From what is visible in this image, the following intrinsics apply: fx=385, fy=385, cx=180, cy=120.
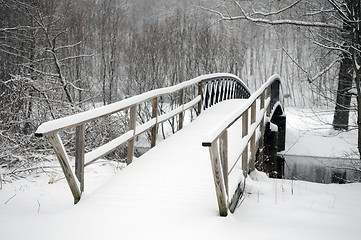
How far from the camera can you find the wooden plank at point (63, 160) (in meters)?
3.98

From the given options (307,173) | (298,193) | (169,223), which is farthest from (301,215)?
(307,173)

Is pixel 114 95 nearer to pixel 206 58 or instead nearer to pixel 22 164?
pixel 206 58

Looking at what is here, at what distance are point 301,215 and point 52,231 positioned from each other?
9.98 feet

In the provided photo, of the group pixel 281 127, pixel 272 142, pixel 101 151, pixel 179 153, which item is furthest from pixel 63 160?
pixel 281 127

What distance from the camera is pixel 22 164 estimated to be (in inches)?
324

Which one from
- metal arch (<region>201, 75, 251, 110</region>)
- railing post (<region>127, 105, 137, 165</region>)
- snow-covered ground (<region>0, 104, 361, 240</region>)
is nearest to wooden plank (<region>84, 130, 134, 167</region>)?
railing post (<region>127, 105, 137, 165</region>)

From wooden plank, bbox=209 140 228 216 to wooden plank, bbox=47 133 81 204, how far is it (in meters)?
1.58

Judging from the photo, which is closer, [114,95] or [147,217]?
[147,217]

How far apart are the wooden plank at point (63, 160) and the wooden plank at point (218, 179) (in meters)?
1.58

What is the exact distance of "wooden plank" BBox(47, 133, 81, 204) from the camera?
3.98 meters

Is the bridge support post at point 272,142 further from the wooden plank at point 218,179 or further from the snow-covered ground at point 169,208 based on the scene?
the wooden plank at point 218,179

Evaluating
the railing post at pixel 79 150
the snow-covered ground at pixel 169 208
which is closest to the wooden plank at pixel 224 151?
the snow-covered ground at pixel 169 208

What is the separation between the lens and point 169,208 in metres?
4.31

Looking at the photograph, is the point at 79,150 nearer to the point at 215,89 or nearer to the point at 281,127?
the point at 215,89
